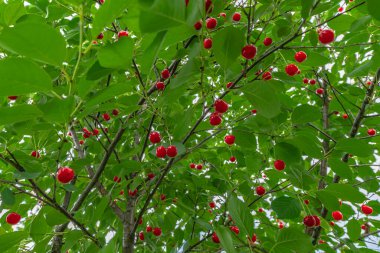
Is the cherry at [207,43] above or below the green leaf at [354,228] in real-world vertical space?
above

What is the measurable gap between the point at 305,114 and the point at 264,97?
0.43 metres

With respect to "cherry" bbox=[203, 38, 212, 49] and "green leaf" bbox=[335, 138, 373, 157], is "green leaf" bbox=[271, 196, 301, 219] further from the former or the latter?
"cherry" bbox=[203, 38, 212, 49]

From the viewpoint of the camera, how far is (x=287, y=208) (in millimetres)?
1448

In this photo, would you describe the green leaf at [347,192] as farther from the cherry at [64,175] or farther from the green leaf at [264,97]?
the cherry at [64,175]

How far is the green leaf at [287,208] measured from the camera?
4.70 feet

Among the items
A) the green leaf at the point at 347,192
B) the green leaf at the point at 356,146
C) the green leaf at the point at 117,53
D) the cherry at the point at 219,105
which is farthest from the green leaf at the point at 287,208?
the green leaf at the point at 117,53

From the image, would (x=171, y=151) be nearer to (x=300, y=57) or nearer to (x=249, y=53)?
(x=249, y=53)

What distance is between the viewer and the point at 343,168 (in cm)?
142

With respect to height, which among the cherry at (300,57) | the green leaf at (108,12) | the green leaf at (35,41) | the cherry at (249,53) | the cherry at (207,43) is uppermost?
the cherry at (300,57)

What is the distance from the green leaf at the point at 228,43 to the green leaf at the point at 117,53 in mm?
215

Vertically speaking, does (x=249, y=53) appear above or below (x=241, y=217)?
above

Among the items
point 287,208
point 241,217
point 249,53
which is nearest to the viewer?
point 249,53

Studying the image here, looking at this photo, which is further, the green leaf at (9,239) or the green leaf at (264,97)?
the green leaf at (9,239)

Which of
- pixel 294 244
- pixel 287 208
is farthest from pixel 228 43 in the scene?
pixel 287 208
